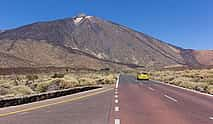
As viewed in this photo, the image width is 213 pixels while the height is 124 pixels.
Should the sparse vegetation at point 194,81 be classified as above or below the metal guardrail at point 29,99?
above

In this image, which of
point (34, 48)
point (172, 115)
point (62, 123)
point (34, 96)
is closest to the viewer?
point (62, 123)

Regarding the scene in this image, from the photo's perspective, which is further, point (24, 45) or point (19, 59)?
point (24, 45)

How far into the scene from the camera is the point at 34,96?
1756 centimetres

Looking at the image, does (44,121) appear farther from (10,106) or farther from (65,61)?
(65,61)

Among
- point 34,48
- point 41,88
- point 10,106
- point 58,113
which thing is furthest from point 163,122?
point 34,48

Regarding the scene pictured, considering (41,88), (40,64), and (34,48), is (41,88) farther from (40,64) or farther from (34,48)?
(34,48)

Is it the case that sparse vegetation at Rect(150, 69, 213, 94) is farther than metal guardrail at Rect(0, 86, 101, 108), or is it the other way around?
sparse vegetation at Rect(150, 69, 213, 94)

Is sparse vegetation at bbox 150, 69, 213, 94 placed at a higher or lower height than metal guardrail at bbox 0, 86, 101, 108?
higher

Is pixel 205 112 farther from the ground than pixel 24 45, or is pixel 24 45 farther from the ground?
pixel 24 45

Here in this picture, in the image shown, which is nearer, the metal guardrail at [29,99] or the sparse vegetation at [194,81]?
the metal guardrail at [29,99]

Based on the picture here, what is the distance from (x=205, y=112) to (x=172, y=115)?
1.80 m

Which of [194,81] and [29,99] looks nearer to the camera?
[29,99]

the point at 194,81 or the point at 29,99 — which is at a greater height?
the point at 194,81

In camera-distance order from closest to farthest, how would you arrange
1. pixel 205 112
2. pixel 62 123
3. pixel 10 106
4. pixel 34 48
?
pixel 62 123
pixel 205 112
pixel 10 106
pixel 34 48
